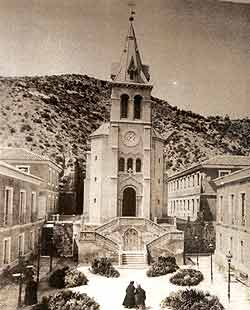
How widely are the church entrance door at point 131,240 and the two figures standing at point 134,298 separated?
102 cm

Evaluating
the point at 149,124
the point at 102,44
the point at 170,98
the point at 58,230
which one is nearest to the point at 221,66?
the point at 170,98

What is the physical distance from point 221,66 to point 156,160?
7.60 feet

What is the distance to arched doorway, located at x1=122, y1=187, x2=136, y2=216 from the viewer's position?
874cm

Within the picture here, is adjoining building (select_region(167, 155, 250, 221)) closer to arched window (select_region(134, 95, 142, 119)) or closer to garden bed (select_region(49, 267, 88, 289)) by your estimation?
arched window (select_region(134, 95, 142, 119))

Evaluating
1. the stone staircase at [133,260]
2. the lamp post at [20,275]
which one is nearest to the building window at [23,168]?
the lamp post at [20,275]

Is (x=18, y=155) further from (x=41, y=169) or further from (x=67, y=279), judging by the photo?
(x=67, y=279)

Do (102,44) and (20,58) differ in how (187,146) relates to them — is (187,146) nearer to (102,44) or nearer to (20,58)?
(102,44)

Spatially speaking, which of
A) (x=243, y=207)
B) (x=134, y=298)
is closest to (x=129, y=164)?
(x=243, y=207)

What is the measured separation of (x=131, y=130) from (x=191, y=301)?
11.7 ft

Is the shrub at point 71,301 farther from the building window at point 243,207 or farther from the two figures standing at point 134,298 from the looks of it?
the building window at point 243,207

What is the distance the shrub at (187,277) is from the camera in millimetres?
7762

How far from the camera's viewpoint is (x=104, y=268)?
25.6ft

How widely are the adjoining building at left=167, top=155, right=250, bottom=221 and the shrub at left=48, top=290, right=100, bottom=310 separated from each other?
7.61 ft

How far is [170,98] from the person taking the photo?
8.17 meters
